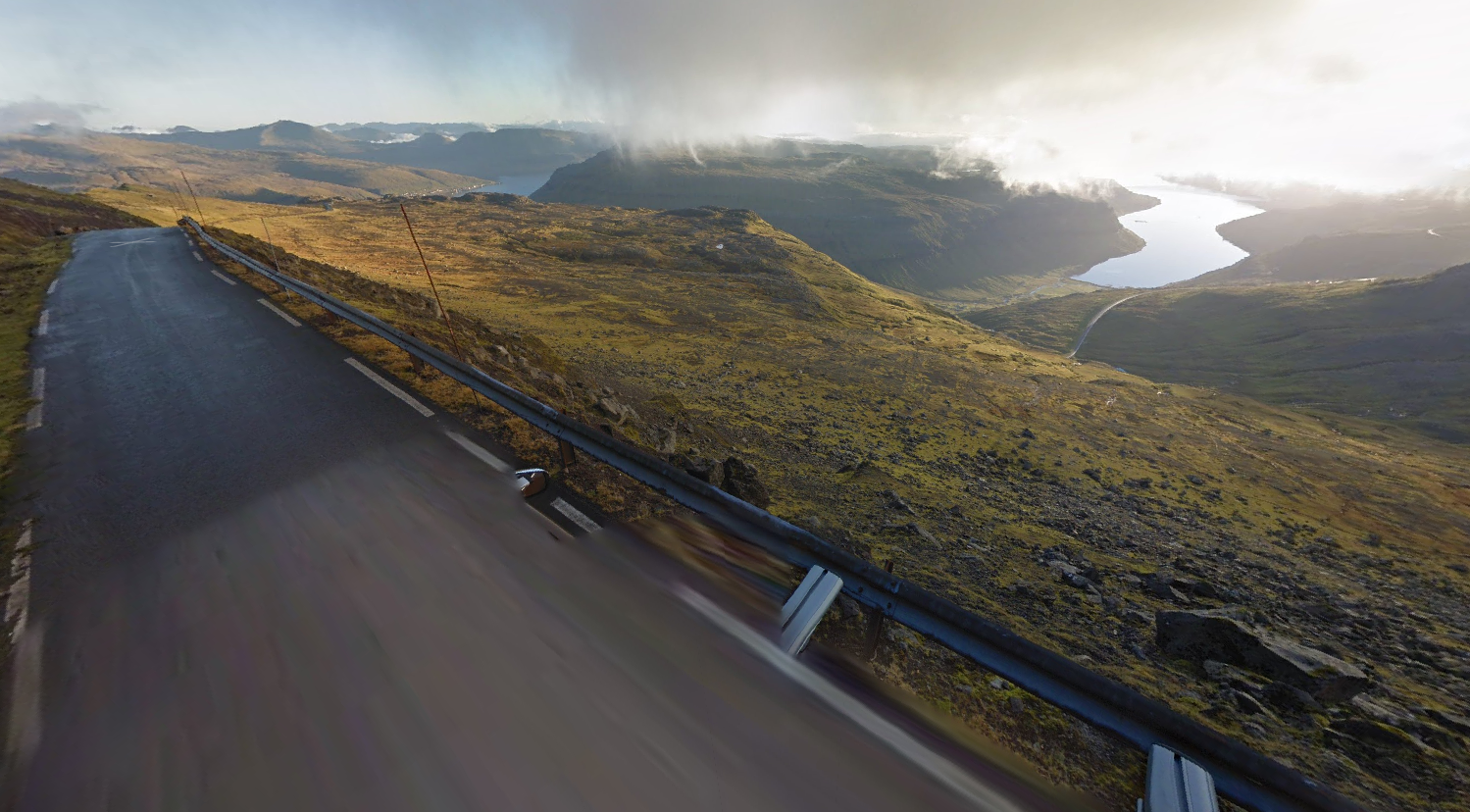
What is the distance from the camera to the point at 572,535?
536cm

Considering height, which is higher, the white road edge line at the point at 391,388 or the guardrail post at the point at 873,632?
the white road edge line at the point at 391,388

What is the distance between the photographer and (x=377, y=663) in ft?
13.0

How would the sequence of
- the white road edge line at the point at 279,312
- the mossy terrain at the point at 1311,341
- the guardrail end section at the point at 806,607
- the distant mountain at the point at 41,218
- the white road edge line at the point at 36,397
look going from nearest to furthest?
the guardrail end section at the point at 806,607 < the white road edge line at the point at 36,397 < the white road edge line at the point at 279,312 < the distant mountain at the point at 41,218 < the mossy terrain at the point at 1311,341

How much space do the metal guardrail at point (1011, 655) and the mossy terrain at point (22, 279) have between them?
7.15 metres

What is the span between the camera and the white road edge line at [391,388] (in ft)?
26.7

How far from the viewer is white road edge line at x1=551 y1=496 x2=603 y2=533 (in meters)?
5.48

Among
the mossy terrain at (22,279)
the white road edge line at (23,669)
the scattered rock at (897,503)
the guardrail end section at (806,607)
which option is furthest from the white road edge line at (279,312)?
the scattered rock at (897,503)

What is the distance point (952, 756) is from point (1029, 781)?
1.72 ft

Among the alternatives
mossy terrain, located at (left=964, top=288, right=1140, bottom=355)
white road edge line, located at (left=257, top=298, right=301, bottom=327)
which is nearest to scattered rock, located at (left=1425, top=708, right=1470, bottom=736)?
white road edge line, located at (left=257, top=298, right=301, bottom=327)

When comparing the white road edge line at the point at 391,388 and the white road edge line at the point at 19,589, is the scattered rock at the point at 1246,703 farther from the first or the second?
the white road edge line at the point at 19,589

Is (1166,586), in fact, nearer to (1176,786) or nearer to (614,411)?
(1176,786)

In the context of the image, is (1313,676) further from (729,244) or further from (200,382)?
(729,244)

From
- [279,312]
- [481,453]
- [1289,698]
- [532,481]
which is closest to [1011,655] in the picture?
[532,481]

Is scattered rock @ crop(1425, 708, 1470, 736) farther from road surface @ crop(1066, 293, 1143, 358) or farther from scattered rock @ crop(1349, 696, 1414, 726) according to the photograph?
road surface @ crop(1066, 293, 1143, 358)
